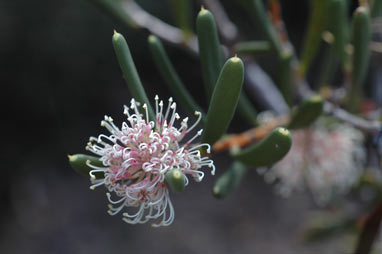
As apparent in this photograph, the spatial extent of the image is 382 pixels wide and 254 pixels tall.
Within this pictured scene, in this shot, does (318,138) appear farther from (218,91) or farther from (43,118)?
(43,118)

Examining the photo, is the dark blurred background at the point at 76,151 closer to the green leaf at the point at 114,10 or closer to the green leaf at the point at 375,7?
the green leaf at the point at 114,10

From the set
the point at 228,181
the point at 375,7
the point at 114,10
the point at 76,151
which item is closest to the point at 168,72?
the point at 228,181

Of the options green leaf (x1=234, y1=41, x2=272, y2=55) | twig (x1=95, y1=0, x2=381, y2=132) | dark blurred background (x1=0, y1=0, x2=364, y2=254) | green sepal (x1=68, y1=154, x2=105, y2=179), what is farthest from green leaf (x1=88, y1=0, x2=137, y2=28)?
dark blurred background (x1=0, y1=0, x2=364, y2=254)

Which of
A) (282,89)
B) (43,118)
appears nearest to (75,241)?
(43,118)

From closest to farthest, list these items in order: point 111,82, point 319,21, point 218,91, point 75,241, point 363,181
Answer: point 218,91 < point 319,21 < point 363,181 < point 75,241 < point 111,82

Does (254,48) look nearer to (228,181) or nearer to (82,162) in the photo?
(228,181)

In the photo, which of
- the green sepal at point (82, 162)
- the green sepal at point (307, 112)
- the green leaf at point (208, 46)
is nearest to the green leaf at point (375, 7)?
the green sepal at point (307, 112)
